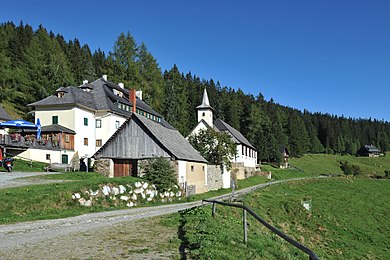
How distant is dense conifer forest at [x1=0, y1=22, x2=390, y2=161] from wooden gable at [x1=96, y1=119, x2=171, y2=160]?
32178 millimetres

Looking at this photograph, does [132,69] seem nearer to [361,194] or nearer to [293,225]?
[361,194]

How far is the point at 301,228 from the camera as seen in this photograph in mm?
23109

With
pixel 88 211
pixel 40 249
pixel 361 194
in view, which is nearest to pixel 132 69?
pixel 361 194

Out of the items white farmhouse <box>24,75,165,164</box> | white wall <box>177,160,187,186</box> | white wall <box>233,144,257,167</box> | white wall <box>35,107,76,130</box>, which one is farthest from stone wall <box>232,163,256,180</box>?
white wall <box>35,107,76,130</box>

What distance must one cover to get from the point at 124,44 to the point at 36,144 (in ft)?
111

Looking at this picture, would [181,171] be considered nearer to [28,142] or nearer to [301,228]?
[301,228]

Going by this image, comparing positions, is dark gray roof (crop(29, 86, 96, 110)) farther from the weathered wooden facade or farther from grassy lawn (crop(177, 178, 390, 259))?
grassy lawn (crop(177, 178, 390, 259))

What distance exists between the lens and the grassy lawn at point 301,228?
35.0ft

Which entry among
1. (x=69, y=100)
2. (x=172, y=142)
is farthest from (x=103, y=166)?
(x=69, y=100)

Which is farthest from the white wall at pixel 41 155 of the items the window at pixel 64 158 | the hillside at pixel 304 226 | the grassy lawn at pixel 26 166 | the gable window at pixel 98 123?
the hillside at pixel 304 226

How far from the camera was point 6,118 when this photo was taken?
160 feet

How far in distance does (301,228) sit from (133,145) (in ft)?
55.6

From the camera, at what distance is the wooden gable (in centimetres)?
3294

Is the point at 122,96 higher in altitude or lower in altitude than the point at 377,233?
higher
